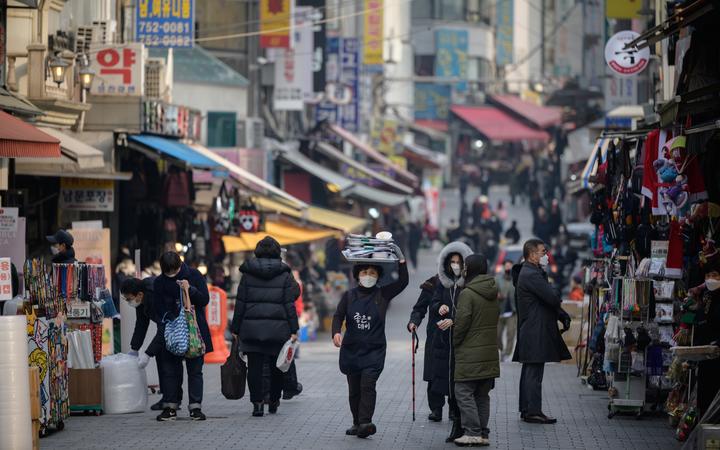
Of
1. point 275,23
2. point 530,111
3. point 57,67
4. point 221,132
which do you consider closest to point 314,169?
point 275,23

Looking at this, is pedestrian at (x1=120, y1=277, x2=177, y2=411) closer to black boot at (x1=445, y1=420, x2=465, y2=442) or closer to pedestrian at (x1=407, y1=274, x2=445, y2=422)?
pedestrian at (x1=407, y1=274, x2=445, y2=422)

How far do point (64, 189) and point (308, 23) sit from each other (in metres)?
16.7

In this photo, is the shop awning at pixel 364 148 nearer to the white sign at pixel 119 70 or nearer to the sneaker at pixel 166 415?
the white sign at pixel 119 70

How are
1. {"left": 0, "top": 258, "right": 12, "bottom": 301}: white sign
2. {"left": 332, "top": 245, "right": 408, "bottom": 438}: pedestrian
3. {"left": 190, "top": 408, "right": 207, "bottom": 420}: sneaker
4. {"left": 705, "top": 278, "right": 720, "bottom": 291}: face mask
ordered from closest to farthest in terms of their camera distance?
{"left": 0, "top": 258, "right": 12, "bottom": 301}: white sign → {"left": 705, "top": 278, "right": 720, "bottom": 291}: face mask → {"left": 332, "top": 245, "right": 408, "bottom": 438}: pedestrian → {"left": 190, "top": 408, "right": 207, "bottom": 420}: sneaker

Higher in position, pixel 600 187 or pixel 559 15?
pixel 559 15

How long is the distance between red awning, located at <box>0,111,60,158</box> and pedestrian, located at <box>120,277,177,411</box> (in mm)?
1688

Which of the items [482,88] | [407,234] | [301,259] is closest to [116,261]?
[301,259]

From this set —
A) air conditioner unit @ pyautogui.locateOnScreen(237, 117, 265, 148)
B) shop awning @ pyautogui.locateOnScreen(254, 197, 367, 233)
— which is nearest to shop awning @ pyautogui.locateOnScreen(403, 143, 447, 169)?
shop awning @ pyautogui.locateOnScreen(254, 197, 367, 233)

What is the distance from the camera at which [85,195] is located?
74.8 ft

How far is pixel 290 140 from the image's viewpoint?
43000 millimetres

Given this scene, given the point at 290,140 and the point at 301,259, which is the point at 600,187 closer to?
the point at 301,259

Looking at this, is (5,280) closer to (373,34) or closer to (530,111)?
(373,34)

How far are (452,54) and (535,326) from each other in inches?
2971

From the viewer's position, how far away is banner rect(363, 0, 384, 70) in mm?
56656
